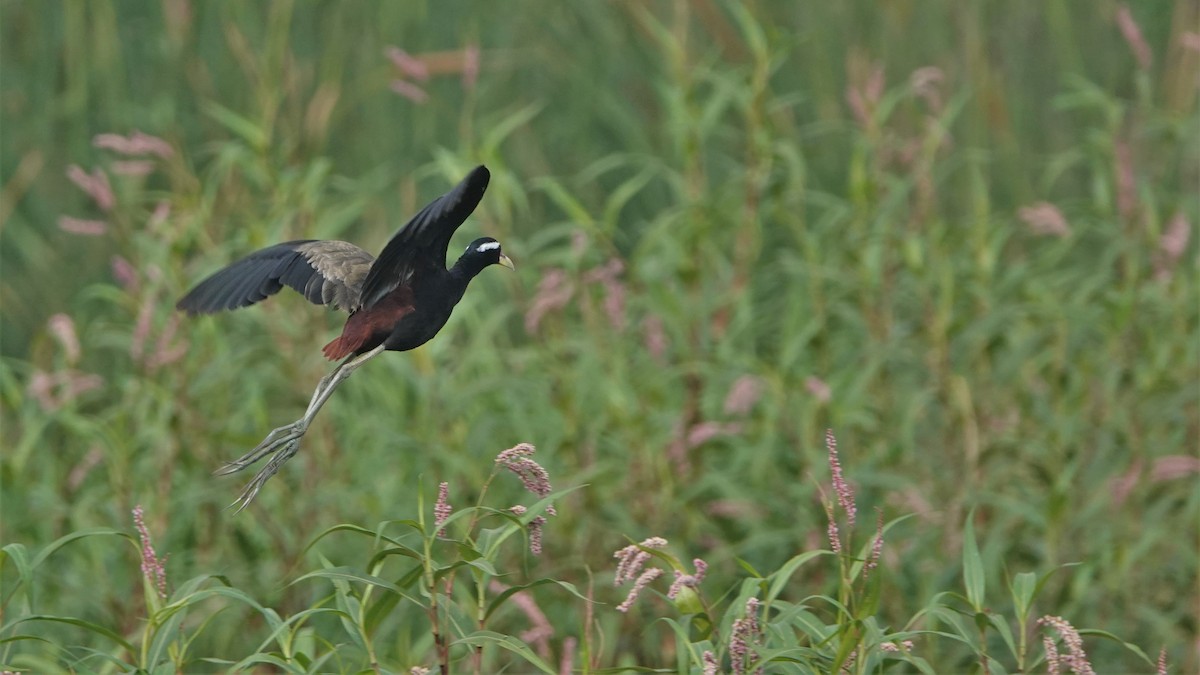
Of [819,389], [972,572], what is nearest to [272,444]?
[972,572]

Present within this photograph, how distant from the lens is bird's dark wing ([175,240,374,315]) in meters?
2.63

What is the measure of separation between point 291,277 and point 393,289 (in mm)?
448

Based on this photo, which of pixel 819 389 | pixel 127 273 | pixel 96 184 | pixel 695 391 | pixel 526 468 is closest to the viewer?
pixel 526 468

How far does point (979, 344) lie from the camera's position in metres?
4.52

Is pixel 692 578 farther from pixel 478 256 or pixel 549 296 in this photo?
pixel 549 296

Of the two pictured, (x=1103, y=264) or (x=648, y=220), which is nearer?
(x=1103, y=264)

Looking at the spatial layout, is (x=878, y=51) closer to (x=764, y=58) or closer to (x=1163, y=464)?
(x=764, y=58)

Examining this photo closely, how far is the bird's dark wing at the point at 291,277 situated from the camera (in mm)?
2629

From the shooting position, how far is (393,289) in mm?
2311

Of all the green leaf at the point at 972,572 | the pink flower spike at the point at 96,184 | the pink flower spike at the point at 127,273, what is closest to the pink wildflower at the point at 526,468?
the green leaf at the point at 972,572

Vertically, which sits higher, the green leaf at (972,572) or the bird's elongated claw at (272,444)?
the bird's elongated claw at (272,444)

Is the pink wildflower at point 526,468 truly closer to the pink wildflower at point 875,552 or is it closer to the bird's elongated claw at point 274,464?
the bird's elongated claw at point 274,464

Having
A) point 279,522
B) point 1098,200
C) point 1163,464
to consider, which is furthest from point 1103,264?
point 279,522

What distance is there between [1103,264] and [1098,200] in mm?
182
